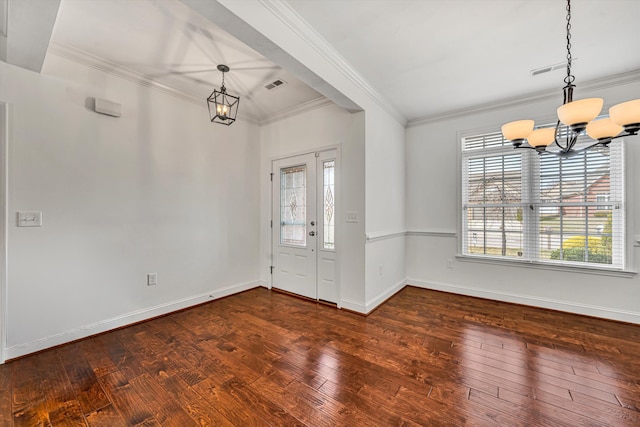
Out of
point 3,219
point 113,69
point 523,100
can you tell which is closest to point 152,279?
point 3,219

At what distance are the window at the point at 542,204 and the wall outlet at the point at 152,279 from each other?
4.29 m

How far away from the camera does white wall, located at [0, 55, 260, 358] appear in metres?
2.38

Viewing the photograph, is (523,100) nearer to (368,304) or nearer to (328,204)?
(328,204)

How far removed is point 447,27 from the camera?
89.6 inches

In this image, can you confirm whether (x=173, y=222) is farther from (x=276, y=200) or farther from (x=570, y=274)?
(x=570, y=274)

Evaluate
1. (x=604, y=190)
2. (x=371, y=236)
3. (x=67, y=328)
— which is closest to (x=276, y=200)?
(x=371, y=236)

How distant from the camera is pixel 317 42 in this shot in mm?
2414

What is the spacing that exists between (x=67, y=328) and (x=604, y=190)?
6.05 metres

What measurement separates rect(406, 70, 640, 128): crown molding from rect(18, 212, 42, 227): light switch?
→ 4831 millimetres

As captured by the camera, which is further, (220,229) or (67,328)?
(220,229)

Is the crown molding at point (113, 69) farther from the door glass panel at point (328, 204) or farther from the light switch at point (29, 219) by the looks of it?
the door glass panel at point (328, 204)

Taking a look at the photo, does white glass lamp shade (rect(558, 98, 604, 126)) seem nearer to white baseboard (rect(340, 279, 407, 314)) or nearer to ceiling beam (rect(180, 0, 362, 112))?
ceiling beam (rect(180, 0, 362, 112))

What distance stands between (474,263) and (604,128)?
2.52 meters

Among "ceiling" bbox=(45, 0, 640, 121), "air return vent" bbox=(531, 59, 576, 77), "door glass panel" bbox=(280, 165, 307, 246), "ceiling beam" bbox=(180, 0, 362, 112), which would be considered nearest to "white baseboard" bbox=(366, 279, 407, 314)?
"door glass panel" bbox=(280, 165, 307, 246)
